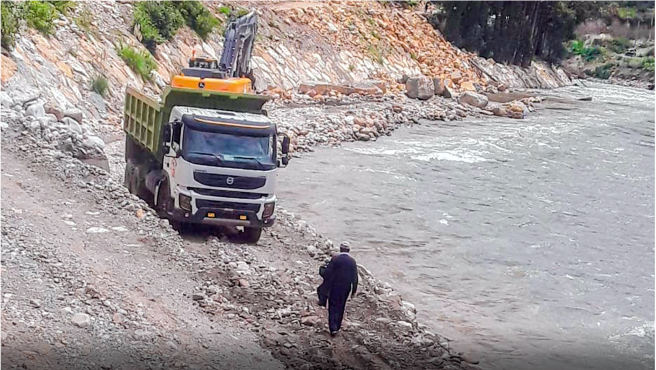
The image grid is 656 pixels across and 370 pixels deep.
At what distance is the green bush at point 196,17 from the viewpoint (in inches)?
1316

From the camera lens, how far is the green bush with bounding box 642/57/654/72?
71.7m

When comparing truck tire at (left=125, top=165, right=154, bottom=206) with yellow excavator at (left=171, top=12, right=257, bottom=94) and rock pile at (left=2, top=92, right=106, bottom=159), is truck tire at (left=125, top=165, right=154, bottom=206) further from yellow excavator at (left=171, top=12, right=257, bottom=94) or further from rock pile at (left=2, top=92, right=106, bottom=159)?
yellow excavator at (left=171, top=12, right=257, bottom=94)

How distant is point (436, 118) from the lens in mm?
37156

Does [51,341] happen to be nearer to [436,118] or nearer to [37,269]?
[37,269]

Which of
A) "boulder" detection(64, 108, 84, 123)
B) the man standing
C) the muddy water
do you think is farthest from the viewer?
"boulder" detection(64, 108, 84, 123)

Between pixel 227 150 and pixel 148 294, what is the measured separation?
345cm

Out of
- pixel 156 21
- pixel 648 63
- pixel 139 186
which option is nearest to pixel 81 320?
pixel 139 186

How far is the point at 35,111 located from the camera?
16.9 metres

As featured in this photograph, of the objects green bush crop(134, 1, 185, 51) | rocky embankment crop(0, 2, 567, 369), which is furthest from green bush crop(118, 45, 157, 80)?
rocky embankment crop(0, 2, 567, 369)

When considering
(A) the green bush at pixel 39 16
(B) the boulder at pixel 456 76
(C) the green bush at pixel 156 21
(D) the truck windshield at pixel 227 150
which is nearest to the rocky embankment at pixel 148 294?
(D) the truck windshield at pixel 227 150

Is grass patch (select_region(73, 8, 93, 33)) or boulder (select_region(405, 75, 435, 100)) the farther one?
boulder (select_region(405, 75, 435, 100))

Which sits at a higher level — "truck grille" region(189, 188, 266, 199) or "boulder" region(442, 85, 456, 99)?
"truck grille" region(189, 188, 266, 199)

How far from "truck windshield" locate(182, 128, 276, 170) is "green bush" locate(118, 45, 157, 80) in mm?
14401

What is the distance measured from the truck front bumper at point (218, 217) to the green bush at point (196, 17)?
Answer: 20934mm
